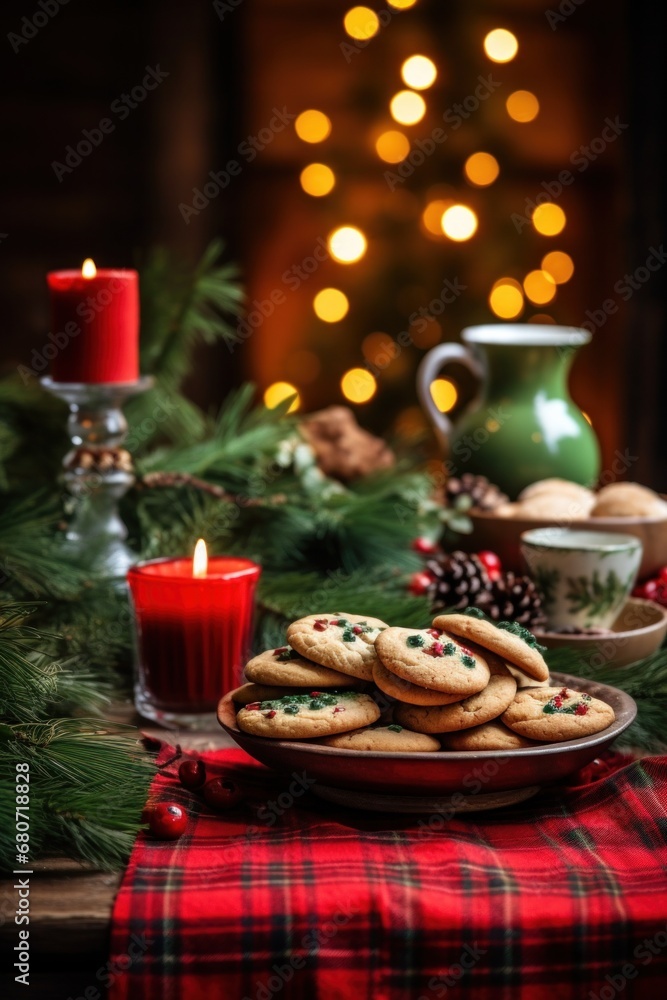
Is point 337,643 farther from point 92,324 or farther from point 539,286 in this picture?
point 539,286

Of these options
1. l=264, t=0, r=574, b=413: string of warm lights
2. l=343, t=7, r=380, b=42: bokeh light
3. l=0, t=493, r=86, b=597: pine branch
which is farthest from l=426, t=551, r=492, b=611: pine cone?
l=343, t=7, r=380, b=42: bokeh light

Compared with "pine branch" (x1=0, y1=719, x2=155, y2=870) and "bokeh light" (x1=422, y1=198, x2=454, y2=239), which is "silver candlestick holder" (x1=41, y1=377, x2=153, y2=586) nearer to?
"pine branch" (x1=0, y1=719, x2=155, y2=870)

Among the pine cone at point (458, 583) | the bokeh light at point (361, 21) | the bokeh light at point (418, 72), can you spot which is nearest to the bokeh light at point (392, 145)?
the bokeh light at point (418, 72)

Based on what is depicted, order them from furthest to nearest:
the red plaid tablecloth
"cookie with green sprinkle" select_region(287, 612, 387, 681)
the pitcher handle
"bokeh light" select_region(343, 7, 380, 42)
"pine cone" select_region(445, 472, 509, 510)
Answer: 1. "bokeh light" select_region(343, 7, 380, 42)
2. the pitcher handle
3. "pine cone" select_region(445, 472, 509, 510)
4. "cookie with green sprinkle" select_region(287, 612, 387, 681)
5. the red plaid tablecloth

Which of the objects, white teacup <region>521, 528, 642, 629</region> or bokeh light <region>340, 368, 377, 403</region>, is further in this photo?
bokeh light <region>340, 368, 377, 403</region>

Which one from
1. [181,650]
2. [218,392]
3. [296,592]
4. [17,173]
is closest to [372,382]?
[218,392]

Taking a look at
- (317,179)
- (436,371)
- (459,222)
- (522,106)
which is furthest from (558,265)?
(436,371)

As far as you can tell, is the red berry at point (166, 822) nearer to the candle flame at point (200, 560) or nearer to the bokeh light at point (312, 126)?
the candle flame at point (200, 560)
